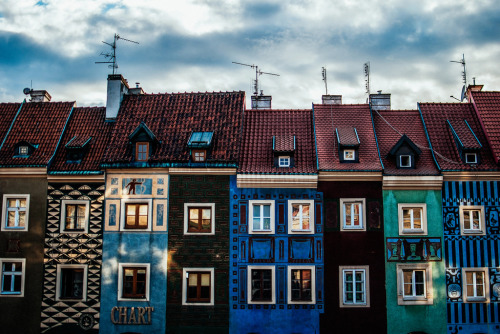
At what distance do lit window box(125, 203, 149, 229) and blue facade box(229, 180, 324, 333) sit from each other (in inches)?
176

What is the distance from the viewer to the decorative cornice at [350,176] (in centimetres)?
2427

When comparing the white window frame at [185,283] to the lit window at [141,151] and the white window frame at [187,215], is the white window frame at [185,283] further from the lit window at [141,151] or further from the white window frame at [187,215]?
the lit window at [141,151]

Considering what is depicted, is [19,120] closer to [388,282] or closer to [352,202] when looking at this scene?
[352,202]

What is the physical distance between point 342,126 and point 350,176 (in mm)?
3887

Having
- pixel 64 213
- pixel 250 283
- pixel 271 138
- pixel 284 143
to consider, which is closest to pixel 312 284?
pixel 250 283

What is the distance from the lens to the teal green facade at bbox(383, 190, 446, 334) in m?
23.2

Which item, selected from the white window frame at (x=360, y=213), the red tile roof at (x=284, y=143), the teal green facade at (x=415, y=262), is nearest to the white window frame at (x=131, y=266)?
the red tile roof at (x=284, y=143)

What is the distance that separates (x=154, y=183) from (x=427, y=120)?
50.8 ft

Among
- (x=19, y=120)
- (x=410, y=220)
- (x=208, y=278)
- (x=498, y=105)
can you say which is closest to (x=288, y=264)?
(x=208, y=278)

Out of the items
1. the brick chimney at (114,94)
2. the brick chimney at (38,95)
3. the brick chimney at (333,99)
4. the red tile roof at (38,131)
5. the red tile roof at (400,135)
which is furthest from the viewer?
the brick chimney at (38,95)

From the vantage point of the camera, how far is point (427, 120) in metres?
27.4

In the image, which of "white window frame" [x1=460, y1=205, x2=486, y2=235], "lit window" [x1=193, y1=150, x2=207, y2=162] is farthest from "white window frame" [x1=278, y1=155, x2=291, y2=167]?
"white window frame" [x1=460, y1=205, x2=486, y2=235]

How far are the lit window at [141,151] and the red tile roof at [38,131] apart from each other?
4589mm

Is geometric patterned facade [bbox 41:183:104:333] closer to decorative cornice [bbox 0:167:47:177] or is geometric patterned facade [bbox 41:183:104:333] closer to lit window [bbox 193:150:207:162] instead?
decorative cornice [bbox 0:167:47:177]
